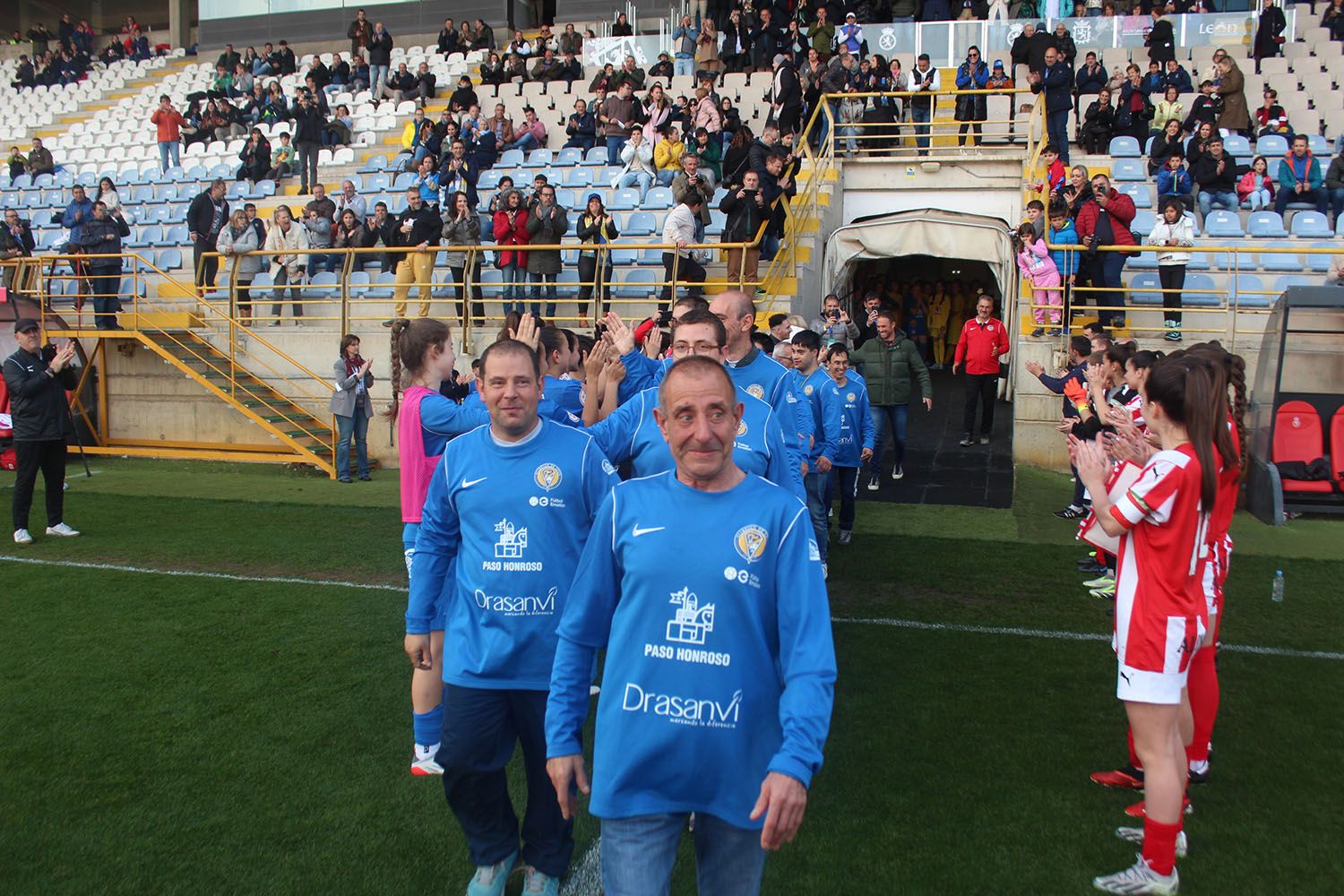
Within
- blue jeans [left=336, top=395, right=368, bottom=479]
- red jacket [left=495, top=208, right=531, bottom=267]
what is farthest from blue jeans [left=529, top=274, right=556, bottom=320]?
blue jeans [left=336, top=395, right=368, bottom=479]

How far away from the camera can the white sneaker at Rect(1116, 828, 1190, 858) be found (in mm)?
4078

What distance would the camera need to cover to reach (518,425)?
3.68 metres

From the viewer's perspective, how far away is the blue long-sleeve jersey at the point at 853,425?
9.42m

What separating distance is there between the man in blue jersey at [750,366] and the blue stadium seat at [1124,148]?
531 inches

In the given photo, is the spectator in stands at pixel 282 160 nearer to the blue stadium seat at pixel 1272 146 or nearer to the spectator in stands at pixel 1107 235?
the spectator in stands at pixel 1107 235

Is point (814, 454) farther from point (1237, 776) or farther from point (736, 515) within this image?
point (736, 515)

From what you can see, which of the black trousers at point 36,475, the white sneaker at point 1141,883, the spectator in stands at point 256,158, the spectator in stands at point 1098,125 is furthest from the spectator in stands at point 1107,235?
the spectator in stands at point 256,158

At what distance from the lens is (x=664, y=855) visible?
2.64 m

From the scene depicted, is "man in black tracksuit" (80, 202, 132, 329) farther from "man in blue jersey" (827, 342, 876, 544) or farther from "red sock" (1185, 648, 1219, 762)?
"red sock" (1185, 648, 1219, 762)

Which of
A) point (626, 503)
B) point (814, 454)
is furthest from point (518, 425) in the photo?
point (814, 454)

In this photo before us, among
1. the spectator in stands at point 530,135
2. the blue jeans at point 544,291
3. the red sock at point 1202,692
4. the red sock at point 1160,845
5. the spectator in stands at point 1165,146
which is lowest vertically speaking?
the red sock at point 1160,845

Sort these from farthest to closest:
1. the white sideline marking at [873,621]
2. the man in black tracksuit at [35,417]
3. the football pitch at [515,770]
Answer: the man in black tracksuit at [35,417] < the white sideline marking at [873,621] < the football pitch at [515,770]

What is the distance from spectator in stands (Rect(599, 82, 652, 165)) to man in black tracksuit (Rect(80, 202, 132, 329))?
7856mm

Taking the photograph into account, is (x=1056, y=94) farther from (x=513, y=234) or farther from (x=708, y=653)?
(x=708, y=653)
